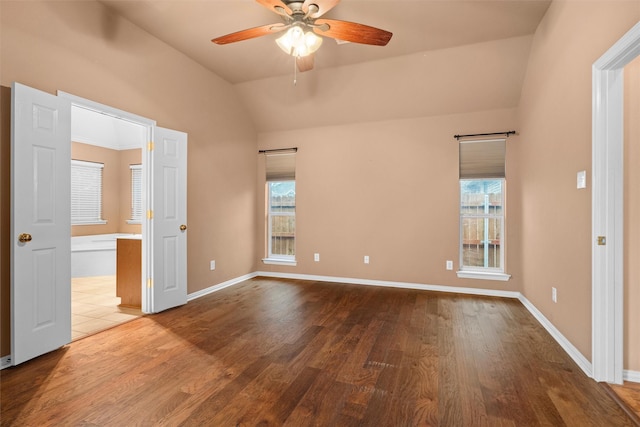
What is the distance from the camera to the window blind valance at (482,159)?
4320 millimetres

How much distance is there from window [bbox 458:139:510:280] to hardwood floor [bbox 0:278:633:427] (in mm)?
1078

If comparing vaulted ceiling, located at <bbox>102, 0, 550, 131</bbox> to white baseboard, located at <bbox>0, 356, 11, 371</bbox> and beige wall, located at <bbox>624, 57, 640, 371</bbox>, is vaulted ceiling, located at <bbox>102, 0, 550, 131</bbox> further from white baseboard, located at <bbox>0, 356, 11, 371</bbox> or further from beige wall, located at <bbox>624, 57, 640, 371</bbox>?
white baseboard, located at <bbox>0, 356, 11, 371</bbox>

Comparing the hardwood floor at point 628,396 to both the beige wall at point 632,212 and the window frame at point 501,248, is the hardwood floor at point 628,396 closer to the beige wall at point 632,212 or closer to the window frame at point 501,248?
the beige wall at point 632,212

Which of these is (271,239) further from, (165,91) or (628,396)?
(628,396)

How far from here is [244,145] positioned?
5160 millimetres

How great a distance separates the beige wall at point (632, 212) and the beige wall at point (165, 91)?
4.18 metres

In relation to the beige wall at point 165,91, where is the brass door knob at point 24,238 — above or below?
below

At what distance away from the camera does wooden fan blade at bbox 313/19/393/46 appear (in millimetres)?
2301

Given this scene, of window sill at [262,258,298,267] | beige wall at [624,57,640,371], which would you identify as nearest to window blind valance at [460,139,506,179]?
beige wall at [624,57,640,371]

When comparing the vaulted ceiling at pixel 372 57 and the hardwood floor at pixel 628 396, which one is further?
the vaulted ceiling at pixel 372 57

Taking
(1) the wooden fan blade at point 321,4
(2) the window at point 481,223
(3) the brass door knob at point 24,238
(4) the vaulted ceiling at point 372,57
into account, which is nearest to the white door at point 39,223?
(3) the brass door knob at point 24,238

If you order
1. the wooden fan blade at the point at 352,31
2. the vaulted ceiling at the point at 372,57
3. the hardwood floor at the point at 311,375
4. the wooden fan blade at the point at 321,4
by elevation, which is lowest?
the hardwood floor at the point at 311,375

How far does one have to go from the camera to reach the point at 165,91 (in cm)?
366

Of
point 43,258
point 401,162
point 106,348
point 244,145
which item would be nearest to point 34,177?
point 43,258
